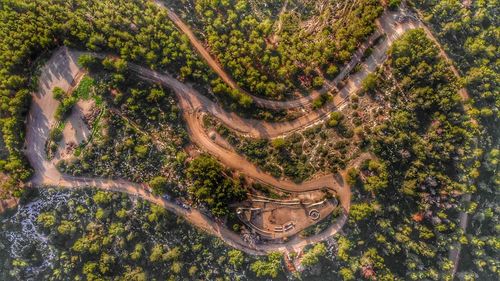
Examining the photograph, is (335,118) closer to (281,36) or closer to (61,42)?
(281,36)

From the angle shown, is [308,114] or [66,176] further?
[308,114]

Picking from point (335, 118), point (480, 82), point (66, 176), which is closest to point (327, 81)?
point (335, 118)

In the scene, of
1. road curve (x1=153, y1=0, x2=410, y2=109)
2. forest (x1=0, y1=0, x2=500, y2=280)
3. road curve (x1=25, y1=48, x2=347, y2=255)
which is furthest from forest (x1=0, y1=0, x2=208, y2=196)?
road curve (x1=153, y1=0, x2=410, y2=109)

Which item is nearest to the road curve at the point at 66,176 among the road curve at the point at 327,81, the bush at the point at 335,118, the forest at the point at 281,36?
the bush at the point at 335,118

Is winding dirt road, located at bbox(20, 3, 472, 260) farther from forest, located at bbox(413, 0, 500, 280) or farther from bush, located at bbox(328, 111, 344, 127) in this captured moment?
forest, located at bbox(413, 0, 500, 280)

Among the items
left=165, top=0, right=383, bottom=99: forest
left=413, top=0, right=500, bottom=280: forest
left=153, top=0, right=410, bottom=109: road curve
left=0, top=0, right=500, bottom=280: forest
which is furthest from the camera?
left=153, top=0, right=410, bottom=109: road curve

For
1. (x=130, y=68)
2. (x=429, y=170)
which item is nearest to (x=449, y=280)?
(x=429, y=170)

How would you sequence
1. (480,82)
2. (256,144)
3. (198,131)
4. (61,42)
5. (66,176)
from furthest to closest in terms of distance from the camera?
1. (198,131)
2. (61,42)
3. (256,144)
4. (66,176)
5. (480,82)

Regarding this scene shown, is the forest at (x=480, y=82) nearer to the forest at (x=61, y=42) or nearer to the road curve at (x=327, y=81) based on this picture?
the road curve at (x=327, y=81)

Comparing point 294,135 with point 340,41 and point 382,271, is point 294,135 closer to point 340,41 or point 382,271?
Result: point 340,41
